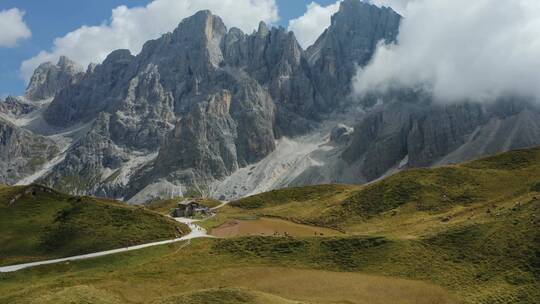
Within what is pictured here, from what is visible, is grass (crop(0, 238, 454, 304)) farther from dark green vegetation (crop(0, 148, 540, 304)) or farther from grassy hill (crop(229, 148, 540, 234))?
grassy hill (crop(229, 148, 540, 234))

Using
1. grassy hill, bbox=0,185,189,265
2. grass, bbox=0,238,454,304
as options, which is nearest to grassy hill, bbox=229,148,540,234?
grass, bbox=0,238,454,304

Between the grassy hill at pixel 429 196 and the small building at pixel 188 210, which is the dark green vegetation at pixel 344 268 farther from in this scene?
the small building at pixel 188 210

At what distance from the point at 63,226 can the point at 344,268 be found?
5827cm

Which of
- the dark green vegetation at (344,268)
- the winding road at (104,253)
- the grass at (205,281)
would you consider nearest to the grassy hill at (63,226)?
the winding road at (104,253)

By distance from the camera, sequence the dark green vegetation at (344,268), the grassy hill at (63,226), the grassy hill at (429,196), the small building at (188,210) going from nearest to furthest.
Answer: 1. the dark green vegetation at (344,268)
2. the grassy hill at (63,226)
3. the grassy hill at (429,196)
4. the small building at (188,210)

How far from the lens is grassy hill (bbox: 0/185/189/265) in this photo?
98938mm

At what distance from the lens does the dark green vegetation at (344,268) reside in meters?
66.8

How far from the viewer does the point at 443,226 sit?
91.8 metres

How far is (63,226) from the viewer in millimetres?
107000

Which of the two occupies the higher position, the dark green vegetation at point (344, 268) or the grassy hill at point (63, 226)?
the grassy hill at point (63, 226)

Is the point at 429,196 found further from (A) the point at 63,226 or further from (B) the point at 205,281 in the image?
(A) the point at 63,226

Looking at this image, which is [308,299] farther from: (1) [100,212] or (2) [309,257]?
(1) [100,212]

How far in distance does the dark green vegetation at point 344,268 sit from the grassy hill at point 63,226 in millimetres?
9465

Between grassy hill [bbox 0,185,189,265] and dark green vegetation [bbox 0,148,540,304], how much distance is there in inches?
373
